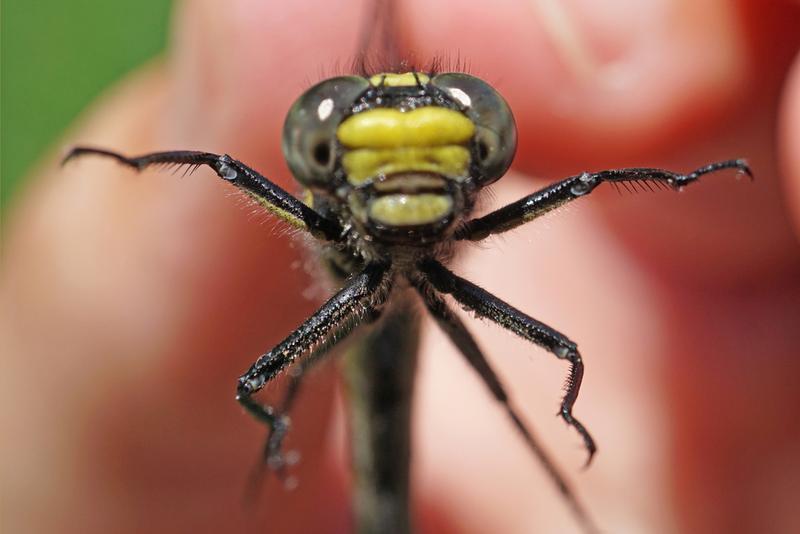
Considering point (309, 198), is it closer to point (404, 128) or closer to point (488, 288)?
point (404, 128)

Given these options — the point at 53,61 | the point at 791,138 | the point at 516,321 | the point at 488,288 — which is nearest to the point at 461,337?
the point at 516,321

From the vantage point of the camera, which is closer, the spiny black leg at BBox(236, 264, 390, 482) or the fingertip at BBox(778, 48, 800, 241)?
the spiny black leg at BBox(236, 264, 390, 482)

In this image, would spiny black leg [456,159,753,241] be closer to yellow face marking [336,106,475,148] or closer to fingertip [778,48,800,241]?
yellow face marking [336,106,475,148]

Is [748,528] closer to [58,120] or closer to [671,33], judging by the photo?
[671,33]

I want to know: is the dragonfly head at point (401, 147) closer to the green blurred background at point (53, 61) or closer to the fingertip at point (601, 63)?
the fingertip at point (601, 63)

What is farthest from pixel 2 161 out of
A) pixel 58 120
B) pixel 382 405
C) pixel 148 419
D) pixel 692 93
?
pixel 692 93

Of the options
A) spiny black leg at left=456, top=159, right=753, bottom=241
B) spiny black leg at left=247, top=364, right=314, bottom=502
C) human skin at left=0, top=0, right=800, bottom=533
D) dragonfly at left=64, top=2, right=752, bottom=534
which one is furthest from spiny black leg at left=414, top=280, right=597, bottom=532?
human skin at left=0, top=0, right=800, bottom=533

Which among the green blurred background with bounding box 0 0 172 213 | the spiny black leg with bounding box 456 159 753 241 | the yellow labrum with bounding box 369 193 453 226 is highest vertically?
the green blurred background with bounding box 0 0 172 213
